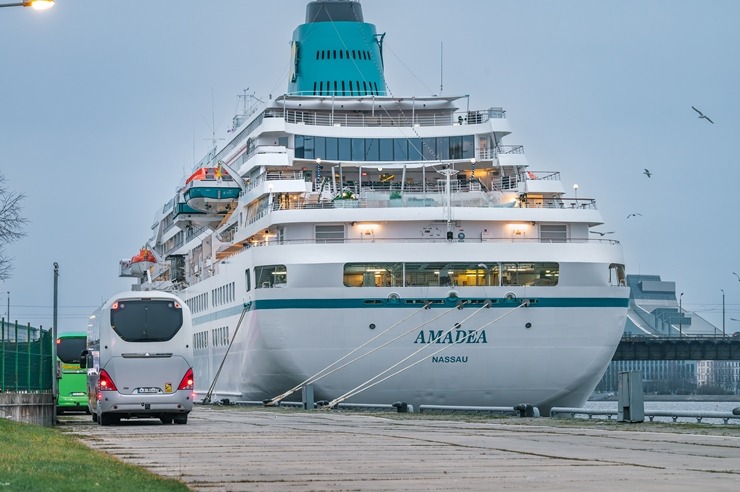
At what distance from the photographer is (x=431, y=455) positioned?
2061 centimetres

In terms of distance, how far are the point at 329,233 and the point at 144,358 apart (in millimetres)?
17865

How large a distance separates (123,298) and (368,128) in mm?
→ 26386

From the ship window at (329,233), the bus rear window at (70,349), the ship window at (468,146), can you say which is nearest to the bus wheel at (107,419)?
the bus rear window at (70,349)

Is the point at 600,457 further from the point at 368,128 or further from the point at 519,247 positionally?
the point at 368,128

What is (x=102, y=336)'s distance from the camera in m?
32.9

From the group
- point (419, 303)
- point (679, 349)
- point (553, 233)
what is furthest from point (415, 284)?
point (679, 349)

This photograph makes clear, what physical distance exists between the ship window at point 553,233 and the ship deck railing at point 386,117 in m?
9.37

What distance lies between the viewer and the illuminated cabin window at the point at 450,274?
48031mm

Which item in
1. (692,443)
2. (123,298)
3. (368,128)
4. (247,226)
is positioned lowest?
(692,443)

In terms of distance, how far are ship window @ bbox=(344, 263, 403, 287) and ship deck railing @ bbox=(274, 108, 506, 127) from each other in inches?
495

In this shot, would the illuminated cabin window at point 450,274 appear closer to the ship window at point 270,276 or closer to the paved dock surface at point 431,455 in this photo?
the ship window at point 270,276

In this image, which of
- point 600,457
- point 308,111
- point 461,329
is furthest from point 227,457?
point 308,111

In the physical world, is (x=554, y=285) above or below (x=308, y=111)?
below

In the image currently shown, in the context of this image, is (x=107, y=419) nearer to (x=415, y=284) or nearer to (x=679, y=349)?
(x=415, y=284)
